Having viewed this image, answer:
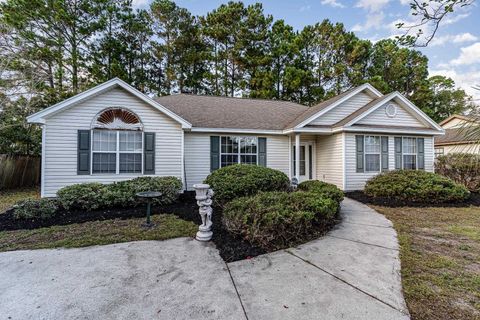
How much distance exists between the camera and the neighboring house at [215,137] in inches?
314

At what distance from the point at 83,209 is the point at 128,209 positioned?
1315 millimetres

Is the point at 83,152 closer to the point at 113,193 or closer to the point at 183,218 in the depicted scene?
the point at 113,193

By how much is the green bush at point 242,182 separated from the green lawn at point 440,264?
3.34 metres

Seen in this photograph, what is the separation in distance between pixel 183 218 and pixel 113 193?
8.78ft

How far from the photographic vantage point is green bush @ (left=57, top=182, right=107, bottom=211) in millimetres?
6879

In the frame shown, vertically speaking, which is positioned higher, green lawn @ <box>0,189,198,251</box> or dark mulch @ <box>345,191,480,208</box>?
dark mulch @ <box>345,191,480,208</box>

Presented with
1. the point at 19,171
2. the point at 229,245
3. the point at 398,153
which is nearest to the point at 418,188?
the point at 398,153

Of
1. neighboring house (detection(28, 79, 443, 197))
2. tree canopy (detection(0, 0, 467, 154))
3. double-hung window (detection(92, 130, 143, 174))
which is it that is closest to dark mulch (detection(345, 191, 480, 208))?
neighboring house (detection(28, 79, 443, 197))

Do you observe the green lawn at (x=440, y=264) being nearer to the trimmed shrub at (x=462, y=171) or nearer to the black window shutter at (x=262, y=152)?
the trimmed shrub at (x=462, y=171)

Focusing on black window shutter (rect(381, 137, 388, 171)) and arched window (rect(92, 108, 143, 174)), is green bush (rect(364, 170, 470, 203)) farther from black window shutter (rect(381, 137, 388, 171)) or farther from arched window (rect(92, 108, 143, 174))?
arched window (rect(92, 108, 143, 174))

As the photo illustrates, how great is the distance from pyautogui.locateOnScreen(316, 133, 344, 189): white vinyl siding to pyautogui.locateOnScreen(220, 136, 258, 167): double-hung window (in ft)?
11.3

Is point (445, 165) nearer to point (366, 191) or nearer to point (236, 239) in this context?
point (366, 191)

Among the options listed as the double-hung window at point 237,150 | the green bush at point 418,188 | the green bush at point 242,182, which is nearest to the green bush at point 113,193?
the green bush at point 242,182

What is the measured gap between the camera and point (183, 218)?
6.23m
